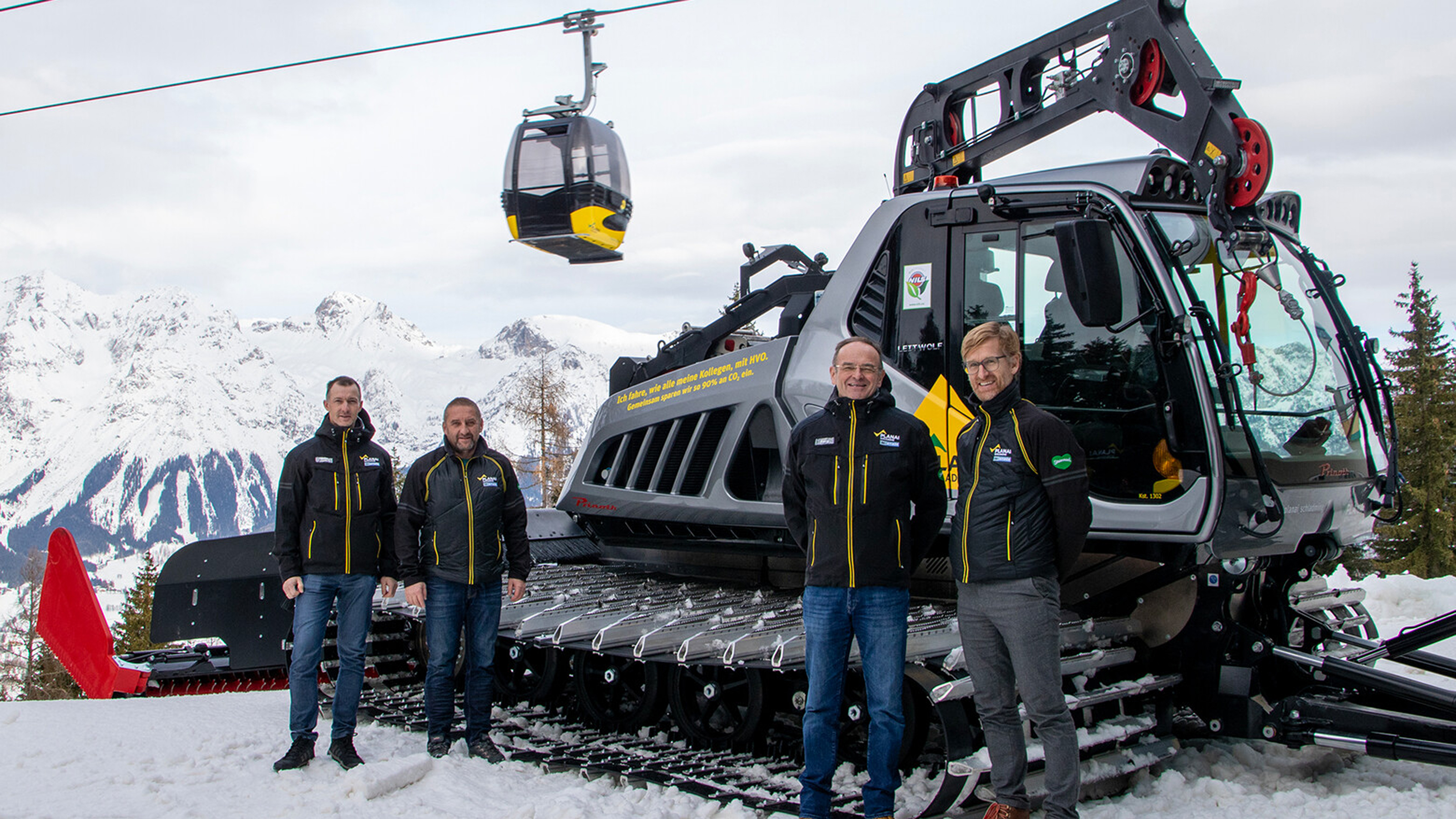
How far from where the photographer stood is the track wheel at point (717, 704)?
17.3 ft

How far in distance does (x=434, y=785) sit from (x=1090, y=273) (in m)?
3.58

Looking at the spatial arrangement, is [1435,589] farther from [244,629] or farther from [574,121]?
[244,629]

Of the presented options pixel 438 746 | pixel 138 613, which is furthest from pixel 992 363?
pixel 138 613

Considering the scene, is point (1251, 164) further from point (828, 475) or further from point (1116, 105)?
point (828, 475)

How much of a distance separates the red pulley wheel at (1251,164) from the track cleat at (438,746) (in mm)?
4482

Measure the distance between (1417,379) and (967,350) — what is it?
78.5ft

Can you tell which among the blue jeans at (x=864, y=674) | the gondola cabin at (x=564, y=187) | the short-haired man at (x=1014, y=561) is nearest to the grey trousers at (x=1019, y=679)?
the short-haired man at (x=1014, y=561)

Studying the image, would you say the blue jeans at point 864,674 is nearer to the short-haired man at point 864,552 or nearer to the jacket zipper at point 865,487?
the short-haired man at point 864,552

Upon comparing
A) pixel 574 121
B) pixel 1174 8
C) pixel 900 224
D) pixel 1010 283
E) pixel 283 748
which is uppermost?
pixel 574 121

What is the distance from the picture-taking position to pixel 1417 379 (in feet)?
77.2

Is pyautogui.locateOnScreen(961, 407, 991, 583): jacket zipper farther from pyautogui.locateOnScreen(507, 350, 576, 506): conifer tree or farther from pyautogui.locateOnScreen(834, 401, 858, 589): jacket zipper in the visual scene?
pyautogui.locateOnScreen(507, 350, 576, 506): conifer tree

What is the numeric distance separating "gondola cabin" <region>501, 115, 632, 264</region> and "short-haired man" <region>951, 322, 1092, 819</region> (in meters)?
6.29

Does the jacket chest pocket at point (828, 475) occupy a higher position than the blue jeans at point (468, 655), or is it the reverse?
the jacket chest pocket at point (828, 475)

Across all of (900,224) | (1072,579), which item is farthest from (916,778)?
(900,224)
